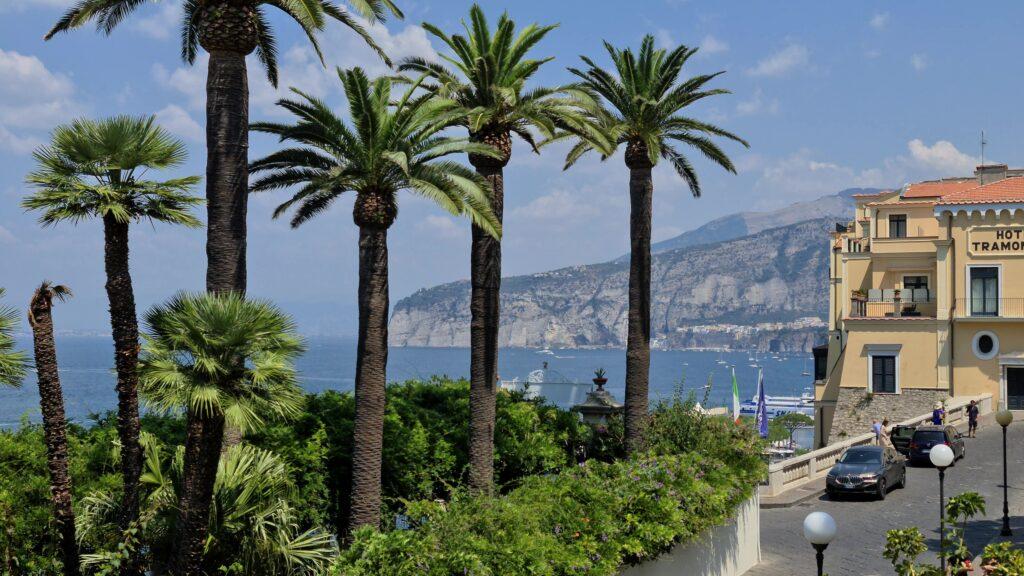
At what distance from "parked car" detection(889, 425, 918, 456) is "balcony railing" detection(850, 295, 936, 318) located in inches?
569

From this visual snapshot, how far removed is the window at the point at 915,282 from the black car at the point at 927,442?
18649 mm

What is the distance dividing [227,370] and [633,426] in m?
13.5

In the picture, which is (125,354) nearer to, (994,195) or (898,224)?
(994,195)

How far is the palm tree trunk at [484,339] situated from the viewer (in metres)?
19.2

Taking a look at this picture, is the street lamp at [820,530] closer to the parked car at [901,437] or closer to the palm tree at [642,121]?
the palm tree at [642,121]

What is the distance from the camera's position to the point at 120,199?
13.3 metres

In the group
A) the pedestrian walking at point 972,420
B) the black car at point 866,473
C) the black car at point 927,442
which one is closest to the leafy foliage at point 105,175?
the black car at point 866,473

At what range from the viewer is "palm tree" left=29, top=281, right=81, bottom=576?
12.6 m

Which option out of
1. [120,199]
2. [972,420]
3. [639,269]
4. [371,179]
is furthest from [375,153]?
[972,420]

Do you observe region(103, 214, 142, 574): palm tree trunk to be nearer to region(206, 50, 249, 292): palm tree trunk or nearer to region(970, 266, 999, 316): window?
region(206, 50, 249, 292): palm tree trunk

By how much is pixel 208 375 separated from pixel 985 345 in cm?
4662

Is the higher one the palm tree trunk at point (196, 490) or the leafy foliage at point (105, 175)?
the leafy foliage at point (105, 175)


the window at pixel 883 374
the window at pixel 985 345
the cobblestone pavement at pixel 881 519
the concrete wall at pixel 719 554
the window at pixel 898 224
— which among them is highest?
the window at pixel 898 224

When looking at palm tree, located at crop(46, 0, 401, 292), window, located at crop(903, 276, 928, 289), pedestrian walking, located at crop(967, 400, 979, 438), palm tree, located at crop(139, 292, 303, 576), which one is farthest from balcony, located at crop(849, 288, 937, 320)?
palm tree, located at crop(139, 292, 303, 576)
